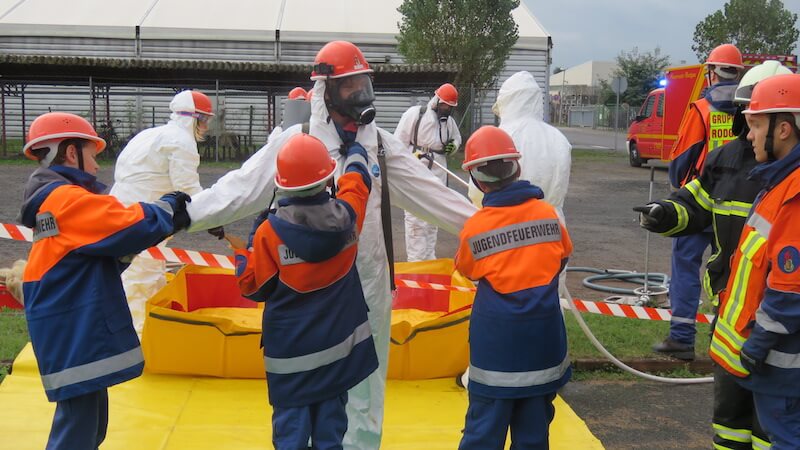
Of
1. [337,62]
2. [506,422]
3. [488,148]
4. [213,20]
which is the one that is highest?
[213,20]

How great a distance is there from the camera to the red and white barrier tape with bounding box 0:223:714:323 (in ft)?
20.4

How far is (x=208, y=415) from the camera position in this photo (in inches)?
195

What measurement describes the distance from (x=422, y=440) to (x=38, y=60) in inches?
800

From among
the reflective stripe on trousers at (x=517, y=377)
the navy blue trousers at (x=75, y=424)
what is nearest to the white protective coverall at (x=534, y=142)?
the reflective stripe on trousers at (x=517, y=377)

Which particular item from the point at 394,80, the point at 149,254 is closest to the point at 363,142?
the point at 149,254

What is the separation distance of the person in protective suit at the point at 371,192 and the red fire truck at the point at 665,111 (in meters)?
11.5

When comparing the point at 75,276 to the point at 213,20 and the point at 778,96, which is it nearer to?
the point at 778,96

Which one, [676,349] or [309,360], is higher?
[309,360]

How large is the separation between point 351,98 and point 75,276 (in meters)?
1.59

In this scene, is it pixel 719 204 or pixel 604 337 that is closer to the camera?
pixel 719 204

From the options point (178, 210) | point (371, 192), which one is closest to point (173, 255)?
point (178, 210)

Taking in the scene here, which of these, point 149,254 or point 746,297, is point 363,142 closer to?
point 746,297

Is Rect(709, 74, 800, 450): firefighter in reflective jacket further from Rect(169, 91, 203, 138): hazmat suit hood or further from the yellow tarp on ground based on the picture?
Rect(169, 91, 203, 138): hazmat suit hood

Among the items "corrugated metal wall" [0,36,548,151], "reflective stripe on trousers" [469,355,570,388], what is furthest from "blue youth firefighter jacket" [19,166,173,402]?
"corrugated metal wall" [0,36,548,151]
